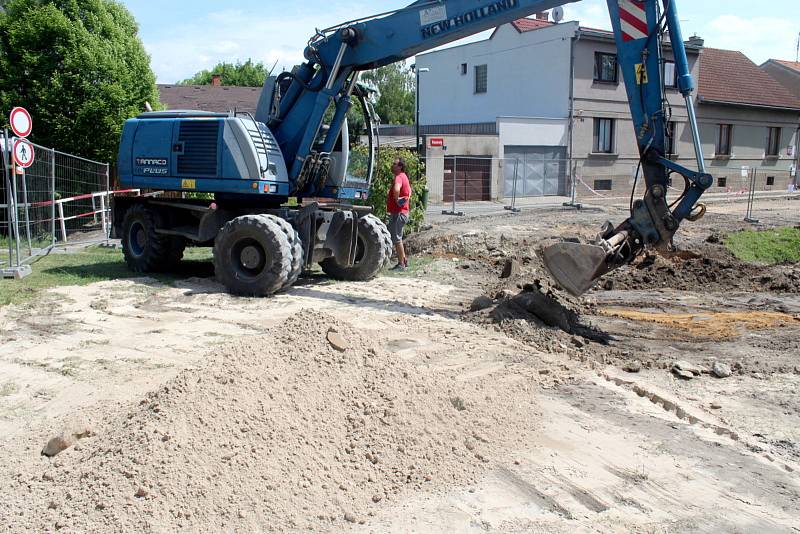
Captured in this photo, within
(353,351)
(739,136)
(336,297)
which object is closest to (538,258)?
(336,297)

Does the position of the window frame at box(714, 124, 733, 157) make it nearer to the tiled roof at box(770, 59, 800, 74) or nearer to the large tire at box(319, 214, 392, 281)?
the tiled roof at box(770, 59, 800, 74)

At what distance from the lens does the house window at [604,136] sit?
3312cm

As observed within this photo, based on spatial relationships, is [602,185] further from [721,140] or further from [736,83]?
[736,83]

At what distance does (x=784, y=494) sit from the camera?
4508mm

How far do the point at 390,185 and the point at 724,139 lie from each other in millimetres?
28921

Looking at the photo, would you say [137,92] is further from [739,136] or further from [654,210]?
[739,136]

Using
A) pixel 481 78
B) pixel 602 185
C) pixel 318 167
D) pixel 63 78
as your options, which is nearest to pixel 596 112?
pixel 602 185

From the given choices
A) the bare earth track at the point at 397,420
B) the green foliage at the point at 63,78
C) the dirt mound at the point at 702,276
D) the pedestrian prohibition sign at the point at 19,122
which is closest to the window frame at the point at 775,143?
the dirt mound at the point at 702,276

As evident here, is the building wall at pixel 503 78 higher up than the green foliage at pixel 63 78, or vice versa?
the building wall at pixel 503 78

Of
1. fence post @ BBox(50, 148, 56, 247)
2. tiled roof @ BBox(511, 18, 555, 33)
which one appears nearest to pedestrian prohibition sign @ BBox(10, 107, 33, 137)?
fence post @ BBox(50, 148, 56, 247)

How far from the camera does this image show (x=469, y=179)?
28438 millimetres

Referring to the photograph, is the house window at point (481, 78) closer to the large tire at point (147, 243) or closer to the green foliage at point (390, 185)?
the green foliage at point (390, 185)

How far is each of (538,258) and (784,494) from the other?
29.5 ft

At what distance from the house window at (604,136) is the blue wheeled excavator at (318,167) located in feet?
77.5
